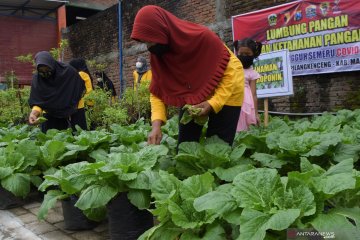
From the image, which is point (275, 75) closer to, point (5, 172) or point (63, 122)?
point (63, 122)

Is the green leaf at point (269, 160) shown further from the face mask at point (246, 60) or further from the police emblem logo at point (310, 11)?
the police emblem logo at point (310, 11)

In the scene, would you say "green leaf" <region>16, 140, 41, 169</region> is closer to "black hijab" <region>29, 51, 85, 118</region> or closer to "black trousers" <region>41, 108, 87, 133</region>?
"black hijab" <region>29, 51, 85, 118</region>

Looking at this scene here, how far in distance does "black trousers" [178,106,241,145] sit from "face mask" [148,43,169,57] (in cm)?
51

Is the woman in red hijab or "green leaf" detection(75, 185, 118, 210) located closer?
"green leaf" detection(75, 185, 118, 210)

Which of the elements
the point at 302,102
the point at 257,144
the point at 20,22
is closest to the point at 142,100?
the point at 302,102

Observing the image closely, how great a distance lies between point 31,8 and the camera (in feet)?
47.1

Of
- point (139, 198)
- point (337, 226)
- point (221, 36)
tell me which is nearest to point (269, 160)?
point (139, 198)

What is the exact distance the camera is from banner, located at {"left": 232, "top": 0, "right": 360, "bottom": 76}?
6.45 metres

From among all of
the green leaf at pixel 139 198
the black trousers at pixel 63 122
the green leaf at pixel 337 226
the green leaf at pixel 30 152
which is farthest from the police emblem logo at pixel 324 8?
the green leaf at pixel 337 226

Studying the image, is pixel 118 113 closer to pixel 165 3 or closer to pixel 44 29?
pixel 165 3

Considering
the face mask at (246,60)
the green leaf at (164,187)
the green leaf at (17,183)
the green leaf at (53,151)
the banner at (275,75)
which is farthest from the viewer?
the banner at (275,75)

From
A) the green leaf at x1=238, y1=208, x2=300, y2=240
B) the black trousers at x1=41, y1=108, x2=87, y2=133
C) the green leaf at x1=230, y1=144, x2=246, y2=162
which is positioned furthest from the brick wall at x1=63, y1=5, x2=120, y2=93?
the green leaf at x1=238, y1=208, x2=300, y2=240

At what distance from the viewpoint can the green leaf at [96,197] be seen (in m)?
2.60

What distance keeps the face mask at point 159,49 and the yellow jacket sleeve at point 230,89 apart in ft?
1.56
